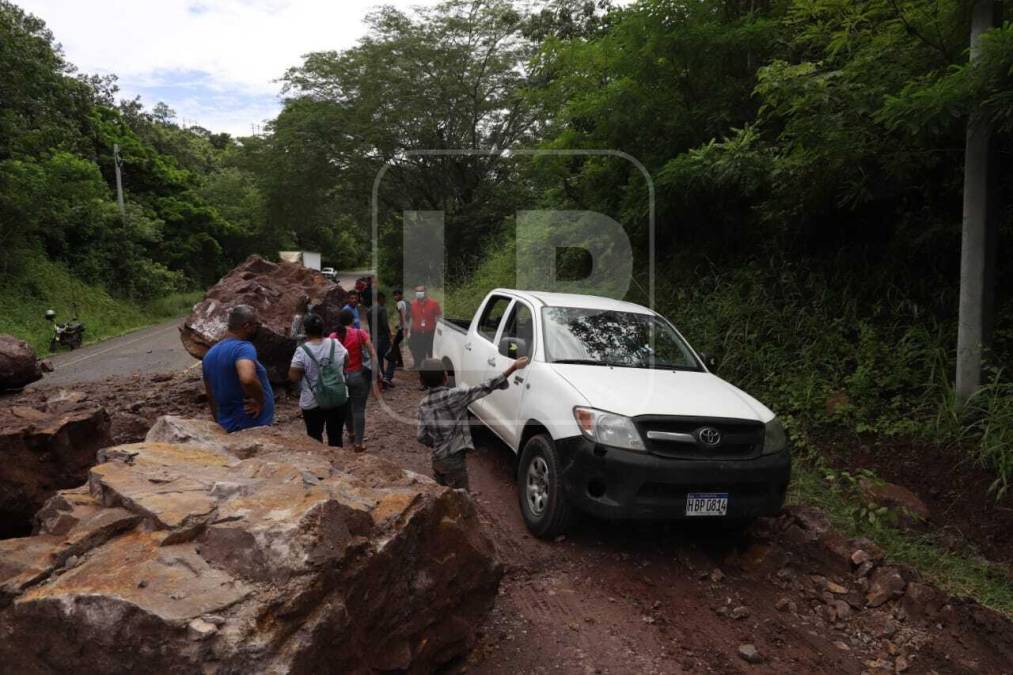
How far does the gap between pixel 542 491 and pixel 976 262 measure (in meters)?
4.32

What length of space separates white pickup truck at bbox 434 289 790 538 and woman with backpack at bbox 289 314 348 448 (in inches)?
56.1

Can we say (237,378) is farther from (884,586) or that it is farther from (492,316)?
(884,586)

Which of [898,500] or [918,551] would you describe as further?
[898,500]

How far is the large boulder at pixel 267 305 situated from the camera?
8.62 m

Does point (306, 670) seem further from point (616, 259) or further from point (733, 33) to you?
point (616, 259)

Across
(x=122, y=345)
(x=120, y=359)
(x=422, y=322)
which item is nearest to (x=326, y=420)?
(x=422, y=322)

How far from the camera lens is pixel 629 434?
4090mm

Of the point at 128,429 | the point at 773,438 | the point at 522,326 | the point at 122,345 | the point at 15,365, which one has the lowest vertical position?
the point at 122,345

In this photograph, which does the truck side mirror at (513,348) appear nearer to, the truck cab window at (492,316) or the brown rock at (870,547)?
the truck cab window at (492,316)

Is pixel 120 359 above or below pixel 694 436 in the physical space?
below

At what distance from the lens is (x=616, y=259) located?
1109 centimetres

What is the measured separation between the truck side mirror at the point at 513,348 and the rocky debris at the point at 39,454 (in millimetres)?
3176

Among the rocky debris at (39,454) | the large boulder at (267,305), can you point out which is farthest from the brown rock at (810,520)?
the large boulder at (267,305)

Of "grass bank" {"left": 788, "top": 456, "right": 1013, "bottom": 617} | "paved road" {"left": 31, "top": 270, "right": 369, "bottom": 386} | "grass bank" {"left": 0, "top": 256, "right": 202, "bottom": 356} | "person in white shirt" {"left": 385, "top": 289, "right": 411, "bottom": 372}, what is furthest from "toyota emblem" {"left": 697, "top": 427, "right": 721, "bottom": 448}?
"grass bank" {"left": 0, "top": 256, "right": 202, "bottom": 356}
